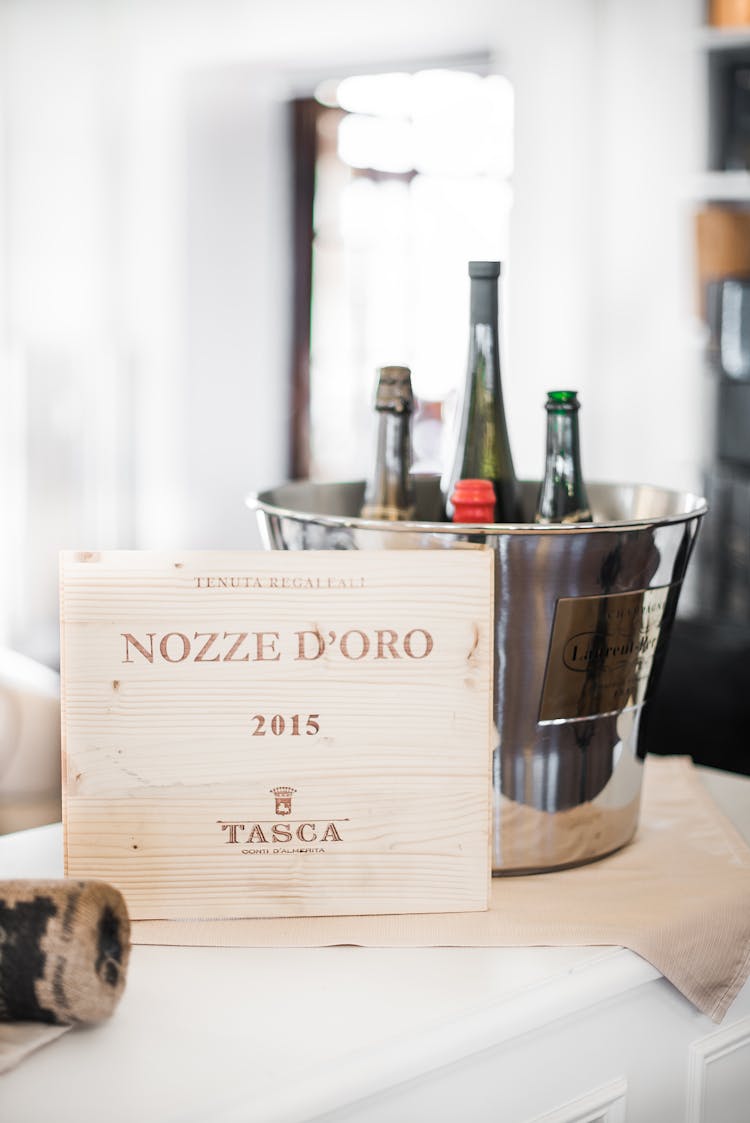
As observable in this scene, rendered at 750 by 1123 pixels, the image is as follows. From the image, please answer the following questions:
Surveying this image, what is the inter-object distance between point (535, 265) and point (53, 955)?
2.38 m

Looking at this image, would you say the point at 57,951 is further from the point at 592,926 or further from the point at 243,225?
the point at 243,225

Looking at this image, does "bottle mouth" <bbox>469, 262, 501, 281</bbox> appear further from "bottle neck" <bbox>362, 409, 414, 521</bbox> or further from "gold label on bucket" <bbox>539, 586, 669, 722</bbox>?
"gold label on bucket" <bbox>539, 586, 669, 722</bbox>

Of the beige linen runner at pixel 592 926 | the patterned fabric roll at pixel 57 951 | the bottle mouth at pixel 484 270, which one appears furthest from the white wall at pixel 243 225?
the patterned fabric roll at pixel 57 951

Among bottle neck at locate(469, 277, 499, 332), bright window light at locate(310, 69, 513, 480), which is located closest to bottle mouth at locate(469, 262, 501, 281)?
bottle neck at locate(469, 277, 499, 332)

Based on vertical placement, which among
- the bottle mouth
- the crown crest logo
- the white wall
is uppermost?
the white wall

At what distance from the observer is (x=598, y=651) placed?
69 centimetres

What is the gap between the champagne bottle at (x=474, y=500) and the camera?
728 millimetres

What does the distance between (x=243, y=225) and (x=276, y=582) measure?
10.7ft

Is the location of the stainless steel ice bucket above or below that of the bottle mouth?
below

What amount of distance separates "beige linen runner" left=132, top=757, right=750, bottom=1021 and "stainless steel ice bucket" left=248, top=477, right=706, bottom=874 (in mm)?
34

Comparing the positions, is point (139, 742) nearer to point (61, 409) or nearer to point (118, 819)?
A: point (118, 819)

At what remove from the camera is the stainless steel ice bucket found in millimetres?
667

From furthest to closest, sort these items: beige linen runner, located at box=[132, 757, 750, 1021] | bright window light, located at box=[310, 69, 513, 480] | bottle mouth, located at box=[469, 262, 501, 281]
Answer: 1. bright window light, located at box=[310, 69, 513, 480]
2. bottle mouth, located at box=[469, 262, 501, 281]
3. beige linen runner, located at box=[132, 757, 750, 1021]

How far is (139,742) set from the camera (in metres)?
0.66
